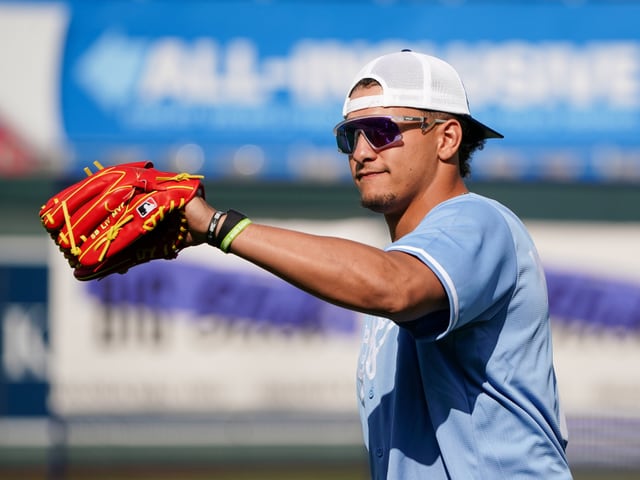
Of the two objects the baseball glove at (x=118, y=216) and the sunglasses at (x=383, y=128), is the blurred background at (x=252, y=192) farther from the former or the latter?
the baseball glove at (x=118, y=216)

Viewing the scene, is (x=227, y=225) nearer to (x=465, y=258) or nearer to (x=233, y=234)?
(x=233, y=234)

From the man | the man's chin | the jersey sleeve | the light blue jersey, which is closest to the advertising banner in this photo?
the man

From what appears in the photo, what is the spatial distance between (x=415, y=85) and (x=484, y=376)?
2.50ft

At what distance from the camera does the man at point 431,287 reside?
2.20 meters

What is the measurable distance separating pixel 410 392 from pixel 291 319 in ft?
22.3

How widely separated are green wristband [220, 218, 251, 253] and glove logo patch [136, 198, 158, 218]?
20cm

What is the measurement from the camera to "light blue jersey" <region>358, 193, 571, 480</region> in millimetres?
2369

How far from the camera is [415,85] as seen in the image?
8.78 ft

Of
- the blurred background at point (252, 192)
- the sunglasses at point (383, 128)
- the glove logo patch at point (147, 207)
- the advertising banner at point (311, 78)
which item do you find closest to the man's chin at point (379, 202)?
the sunglasses at point (383, 128)

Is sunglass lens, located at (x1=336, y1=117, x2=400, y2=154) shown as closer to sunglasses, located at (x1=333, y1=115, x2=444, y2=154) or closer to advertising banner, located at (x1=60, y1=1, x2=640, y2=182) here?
sunglasses, located at (x1=333, y1=115, x2=444, y2=154)

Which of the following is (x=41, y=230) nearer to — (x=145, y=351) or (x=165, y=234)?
(x=145, y=351)

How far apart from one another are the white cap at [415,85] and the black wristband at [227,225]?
582 mm

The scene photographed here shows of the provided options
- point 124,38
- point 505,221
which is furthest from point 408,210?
point 124,38

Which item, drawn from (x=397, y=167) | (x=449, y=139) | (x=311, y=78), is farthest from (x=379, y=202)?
(x=311, y=78)
